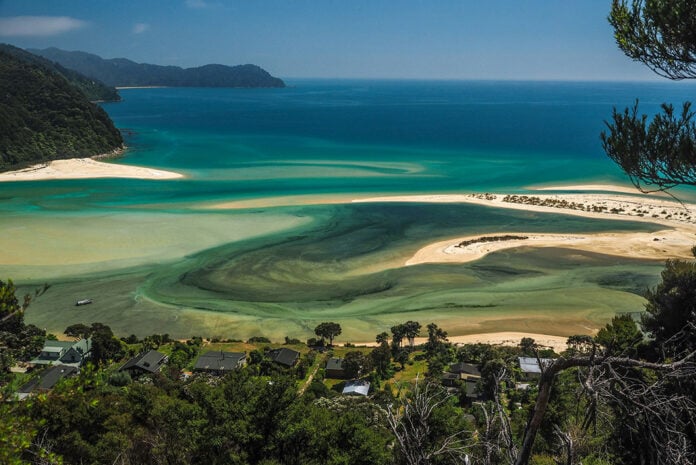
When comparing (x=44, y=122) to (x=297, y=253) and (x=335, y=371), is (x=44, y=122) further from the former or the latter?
(x=335, y=371)

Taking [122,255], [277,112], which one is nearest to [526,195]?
[122,255]

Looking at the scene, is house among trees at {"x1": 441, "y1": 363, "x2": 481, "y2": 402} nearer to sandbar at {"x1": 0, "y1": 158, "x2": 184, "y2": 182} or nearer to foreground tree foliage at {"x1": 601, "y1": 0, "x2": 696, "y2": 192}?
foreground tree foliage at {"x1": 601, "y1": 0, "x2": 696, "y2": 192}

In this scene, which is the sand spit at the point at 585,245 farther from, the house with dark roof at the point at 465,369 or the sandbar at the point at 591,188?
the sandbar at the point at 591,188

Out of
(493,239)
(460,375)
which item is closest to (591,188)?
(493,239)

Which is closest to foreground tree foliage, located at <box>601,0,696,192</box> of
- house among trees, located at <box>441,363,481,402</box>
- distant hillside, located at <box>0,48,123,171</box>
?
house among trees, located at <box>441,363,481,402</box>

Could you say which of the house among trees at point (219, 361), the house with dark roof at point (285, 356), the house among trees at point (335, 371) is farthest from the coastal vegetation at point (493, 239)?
the house among trees at point (219, 361)

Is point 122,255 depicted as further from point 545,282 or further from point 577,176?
point 577,176
